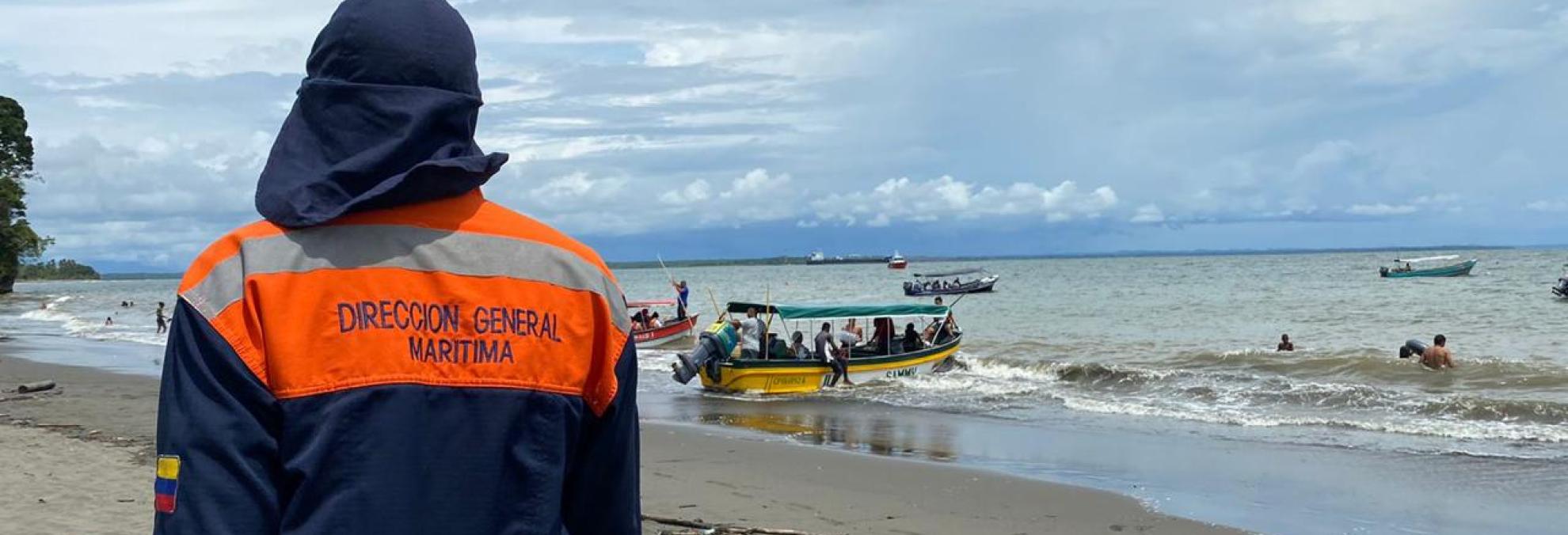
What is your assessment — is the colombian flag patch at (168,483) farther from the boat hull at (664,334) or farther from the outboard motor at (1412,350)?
the boat hull at (664,334)

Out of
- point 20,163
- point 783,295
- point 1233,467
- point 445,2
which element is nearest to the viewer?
point 445,2

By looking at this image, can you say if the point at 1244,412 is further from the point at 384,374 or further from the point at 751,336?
the point at 384,374

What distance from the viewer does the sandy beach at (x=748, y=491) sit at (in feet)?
27.7

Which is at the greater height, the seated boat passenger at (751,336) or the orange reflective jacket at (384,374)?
the orange reflective jacket at (384,374)

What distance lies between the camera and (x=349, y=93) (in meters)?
1.74

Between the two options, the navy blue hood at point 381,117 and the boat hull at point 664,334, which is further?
the boat hull at point 664,334

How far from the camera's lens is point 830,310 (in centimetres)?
2267

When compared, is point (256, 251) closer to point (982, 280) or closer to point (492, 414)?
point (492, 414)

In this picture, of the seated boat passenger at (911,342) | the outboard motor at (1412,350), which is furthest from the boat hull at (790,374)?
the outboard motor at (1412,350)

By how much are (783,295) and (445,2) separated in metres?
79.0

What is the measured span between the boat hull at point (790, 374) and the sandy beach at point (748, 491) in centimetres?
663

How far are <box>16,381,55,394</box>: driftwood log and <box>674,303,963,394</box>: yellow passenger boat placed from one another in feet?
27.8

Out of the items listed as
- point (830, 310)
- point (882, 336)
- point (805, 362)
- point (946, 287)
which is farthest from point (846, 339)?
point (946, 287)

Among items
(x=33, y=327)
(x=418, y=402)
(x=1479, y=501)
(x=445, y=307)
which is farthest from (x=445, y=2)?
(x=33, y=327)
